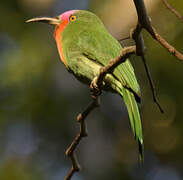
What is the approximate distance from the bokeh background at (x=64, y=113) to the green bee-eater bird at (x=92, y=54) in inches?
57.6

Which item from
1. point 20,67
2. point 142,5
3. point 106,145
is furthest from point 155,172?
point 142,5

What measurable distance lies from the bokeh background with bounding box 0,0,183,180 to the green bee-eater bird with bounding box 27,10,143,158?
146 centimetres

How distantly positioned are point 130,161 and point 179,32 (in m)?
2.34

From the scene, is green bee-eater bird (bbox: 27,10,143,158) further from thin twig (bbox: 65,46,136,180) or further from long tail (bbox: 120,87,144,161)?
thin twig (bbox: 65,46,136,180)

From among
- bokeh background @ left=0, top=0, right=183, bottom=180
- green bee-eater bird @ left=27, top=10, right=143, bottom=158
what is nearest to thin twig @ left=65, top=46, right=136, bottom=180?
green bee-eater bird @ left=27, top=10, right=143, bottom=158

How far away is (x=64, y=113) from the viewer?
6227 millimetres

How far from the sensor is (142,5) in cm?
159

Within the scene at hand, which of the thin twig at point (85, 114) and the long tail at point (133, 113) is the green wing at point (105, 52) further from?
the thin twig at point (85, 114)

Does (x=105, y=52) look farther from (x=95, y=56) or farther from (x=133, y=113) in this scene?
(x=133, y=113)

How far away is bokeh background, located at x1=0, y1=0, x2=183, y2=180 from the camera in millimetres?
5074

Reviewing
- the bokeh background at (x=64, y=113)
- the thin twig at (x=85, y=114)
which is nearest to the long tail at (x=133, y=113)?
the thin twig at (x=85, y=114)

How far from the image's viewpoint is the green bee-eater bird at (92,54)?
115 inches

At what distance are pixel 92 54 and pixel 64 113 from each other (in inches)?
127

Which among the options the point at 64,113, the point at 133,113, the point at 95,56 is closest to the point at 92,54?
the point at 95,56
